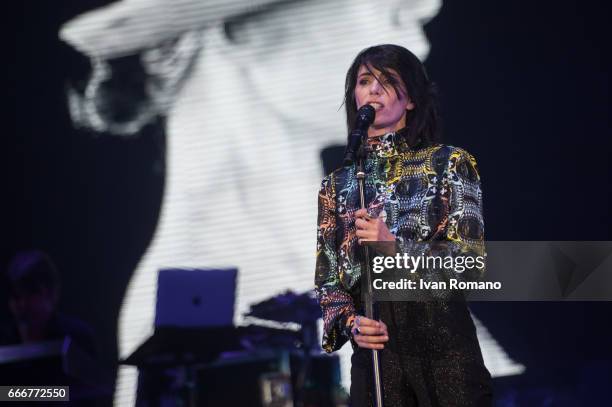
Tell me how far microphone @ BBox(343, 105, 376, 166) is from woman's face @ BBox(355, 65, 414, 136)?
0.20 m

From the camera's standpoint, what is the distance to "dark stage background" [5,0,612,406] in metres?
3.87

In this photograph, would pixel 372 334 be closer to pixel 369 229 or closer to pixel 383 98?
pixel 369 229

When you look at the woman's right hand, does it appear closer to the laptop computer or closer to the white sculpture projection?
the laptop computer

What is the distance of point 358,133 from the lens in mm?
1793

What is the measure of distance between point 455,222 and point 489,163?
229cm

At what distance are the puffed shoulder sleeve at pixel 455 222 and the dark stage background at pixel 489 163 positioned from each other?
2.14 metres

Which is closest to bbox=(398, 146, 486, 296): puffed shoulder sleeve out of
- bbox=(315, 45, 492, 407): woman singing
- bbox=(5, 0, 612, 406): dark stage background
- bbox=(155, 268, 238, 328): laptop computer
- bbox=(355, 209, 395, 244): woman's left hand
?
bbox=(315, 45, 492, 407): woman singing

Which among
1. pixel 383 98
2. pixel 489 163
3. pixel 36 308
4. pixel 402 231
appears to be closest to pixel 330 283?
pixel 402 231

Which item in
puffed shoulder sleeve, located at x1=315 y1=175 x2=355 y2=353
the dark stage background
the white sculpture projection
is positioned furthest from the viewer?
the white sculpture projection

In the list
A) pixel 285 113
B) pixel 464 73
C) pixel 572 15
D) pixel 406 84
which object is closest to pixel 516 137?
pixel 464 73

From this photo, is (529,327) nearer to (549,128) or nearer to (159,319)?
(549,128)

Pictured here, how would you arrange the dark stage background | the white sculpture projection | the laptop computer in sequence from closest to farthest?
the laptop computer
the dark stage background
the white sculpture projection

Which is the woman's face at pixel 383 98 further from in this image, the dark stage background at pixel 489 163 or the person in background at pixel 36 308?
the person in background at pixel 36 308

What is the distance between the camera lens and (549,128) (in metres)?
4.05
